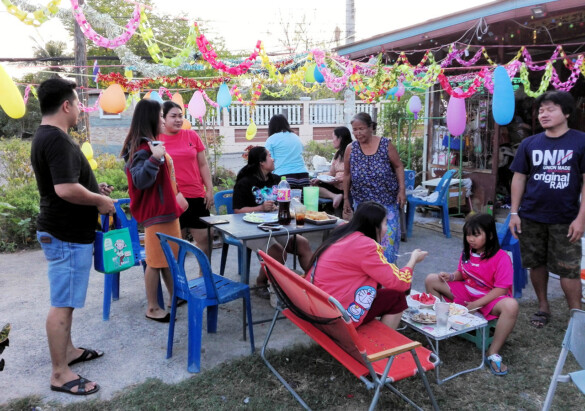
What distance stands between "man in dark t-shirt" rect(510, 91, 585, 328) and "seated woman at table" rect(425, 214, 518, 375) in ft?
1.72

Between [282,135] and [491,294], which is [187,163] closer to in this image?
[282,135]

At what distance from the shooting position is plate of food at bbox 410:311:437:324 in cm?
293

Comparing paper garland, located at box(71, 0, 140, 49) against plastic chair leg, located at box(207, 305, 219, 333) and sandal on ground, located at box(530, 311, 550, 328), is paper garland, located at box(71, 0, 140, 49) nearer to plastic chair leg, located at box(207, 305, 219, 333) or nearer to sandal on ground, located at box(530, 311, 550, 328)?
plastic chair leg, located at box(207, 305, 219, 333)

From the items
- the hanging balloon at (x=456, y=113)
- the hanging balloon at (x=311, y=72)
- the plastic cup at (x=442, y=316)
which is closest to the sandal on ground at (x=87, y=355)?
the plastic cup at (x=442, y=316)

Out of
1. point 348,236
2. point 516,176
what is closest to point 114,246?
point 348,236

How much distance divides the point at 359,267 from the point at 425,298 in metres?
0.93

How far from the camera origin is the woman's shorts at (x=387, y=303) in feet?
9.16

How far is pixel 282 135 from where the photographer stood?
5.21 metres

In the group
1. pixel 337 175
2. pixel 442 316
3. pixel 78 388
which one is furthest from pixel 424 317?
pixel 337 175

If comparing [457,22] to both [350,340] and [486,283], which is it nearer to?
[486,283]

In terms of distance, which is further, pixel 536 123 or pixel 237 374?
pixel 536 123

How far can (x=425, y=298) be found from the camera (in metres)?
3.25

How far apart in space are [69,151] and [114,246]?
3.04 ft

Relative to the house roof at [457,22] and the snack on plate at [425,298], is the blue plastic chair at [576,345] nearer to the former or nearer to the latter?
the snack on plate at [425,298]
